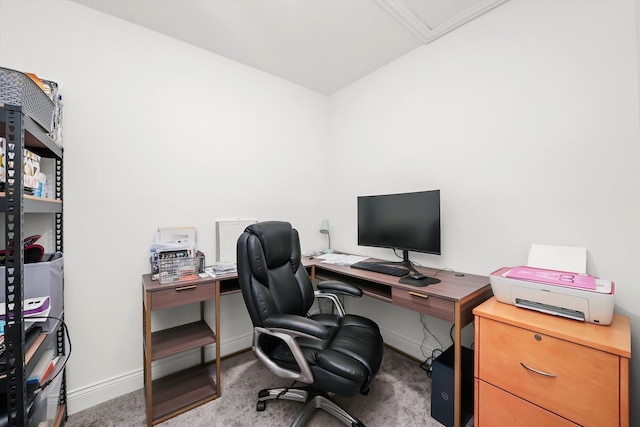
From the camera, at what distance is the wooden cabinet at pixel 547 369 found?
97 centimetres

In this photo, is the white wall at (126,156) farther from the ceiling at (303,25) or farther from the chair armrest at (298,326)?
→ the chair armrest at (298,326)

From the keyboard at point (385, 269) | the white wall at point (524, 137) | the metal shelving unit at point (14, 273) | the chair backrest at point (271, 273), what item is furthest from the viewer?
the keyboard at point (385, 269)

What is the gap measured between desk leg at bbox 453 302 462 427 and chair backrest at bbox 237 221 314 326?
88cm

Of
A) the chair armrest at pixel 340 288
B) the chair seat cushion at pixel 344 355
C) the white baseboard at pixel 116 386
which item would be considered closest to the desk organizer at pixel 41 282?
the white baseboard at pixel 116 386

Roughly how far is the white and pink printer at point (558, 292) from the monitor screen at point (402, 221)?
512mm

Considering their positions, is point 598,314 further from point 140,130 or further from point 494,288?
point 140,130

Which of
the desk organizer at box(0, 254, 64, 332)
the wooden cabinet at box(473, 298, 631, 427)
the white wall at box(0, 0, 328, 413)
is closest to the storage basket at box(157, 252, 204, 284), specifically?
the white wall at box(0, 0, 328, 413)

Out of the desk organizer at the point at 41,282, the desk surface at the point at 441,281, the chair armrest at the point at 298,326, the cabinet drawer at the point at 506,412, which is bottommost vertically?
the cabinet drawer at the point at 506,412

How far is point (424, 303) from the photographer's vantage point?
4.99ft

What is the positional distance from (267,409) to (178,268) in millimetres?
1085

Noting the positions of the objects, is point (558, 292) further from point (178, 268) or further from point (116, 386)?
point (116, 386)

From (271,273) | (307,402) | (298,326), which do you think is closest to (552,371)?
(298,326)

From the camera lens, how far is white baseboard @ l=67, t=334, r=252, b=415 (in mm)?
1667

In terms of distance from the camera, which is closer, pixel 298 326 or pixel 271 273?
pixel 298 326
